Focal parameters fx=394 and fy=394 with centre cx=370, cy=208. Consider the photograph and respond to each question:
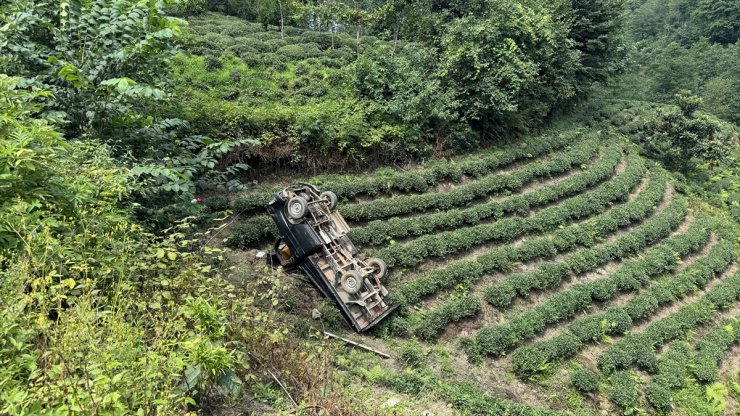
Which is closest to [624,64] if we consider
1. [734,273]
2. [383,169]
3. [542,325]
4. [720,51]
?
[734,273]

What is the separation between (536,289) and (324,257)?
6.67 m

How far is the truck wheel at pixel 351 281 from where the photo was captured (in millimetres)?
8305

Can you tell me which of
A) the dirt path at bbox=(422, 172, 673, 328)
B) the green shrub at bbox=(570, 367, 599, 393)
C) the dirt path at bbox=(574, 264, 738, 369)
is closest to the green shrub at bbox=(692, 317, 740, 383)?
→ the dirt path at bbox=(574, 264, 738, 369)

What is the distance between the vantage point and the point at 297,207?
8.33 meters

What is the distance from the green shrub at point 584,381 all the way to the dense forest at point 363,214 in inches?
2.5

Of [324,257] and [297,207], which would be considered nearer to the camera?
[297,207]

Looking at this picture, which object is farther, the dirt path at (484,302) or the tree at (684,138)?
the tree at (684,138)

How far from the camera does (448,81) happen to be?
16.1m

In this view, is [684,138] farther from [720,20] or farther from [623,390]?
[720,20]

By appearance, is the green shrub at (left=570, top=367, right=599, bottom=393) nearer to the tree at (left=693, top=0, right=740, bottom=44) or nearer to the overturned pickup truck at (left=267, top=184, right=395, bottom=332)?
the overturned pickup truck at (left=267, top=184, right=395, bottom=332)

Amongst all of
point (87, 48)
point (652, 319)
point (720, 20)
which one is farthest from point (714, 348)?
point (720, 20)

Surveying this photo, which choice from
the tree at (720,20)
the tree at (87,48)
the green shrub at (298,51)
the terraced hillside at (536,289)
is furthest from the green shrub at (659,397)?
the tree at (720,20)

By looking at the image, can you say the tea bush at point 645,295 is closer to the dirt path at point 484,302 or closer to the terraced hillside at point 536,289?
the terraced hillside at point 536,289

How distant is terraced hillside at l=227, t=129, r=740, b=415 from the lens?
895 centimetres
